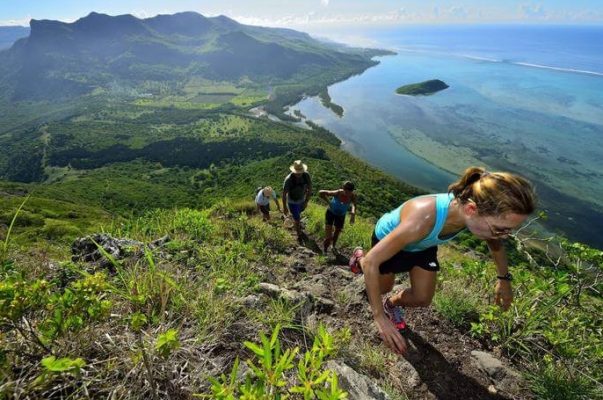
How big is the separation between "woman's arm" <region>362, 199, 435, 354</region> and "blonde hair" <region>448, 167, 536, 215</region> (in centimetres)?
33


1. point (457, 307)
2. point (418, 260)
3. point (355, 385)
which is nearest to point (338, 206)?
point (457, 307)

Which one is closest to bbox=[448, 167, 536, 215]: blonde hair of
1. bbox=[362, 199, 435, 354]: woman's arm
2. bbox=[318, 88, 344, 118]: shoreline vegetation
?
bbox=[362, 199, 435, 354]: woman's arm

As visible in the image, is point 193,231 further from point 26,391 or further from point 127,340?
Answer: point 26,391

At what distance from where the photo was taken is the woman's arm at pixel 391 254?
2477 mm

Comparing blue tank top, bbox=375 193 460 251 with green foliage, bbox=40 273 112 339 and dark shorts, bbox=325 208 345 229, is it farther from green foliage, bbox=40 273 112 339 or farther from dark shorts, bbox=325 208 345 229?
dark shorts, bbox=325 208 345 229

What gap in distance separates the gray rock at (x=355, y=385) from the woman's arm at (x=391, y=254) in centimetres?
30

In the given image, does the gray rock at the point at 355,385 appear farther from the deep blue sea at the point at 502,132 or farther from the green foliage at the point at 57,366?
the deep blue sea at the point at 502,132

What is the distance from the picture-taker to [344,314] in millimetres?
3883

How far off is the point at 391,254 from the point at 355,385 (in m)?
0.89

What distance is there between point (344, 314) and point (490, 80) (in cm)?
16965

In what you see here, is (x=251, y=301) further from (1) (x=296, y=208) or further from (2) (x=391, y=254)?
(1) (x=296, y=208)

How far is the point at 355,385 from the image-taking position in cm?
234

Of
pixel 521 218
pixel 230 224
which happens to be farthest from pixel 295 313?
pixel 230 224

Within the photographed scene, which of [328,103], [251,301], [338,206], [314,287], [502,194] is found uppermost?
[502,194]
